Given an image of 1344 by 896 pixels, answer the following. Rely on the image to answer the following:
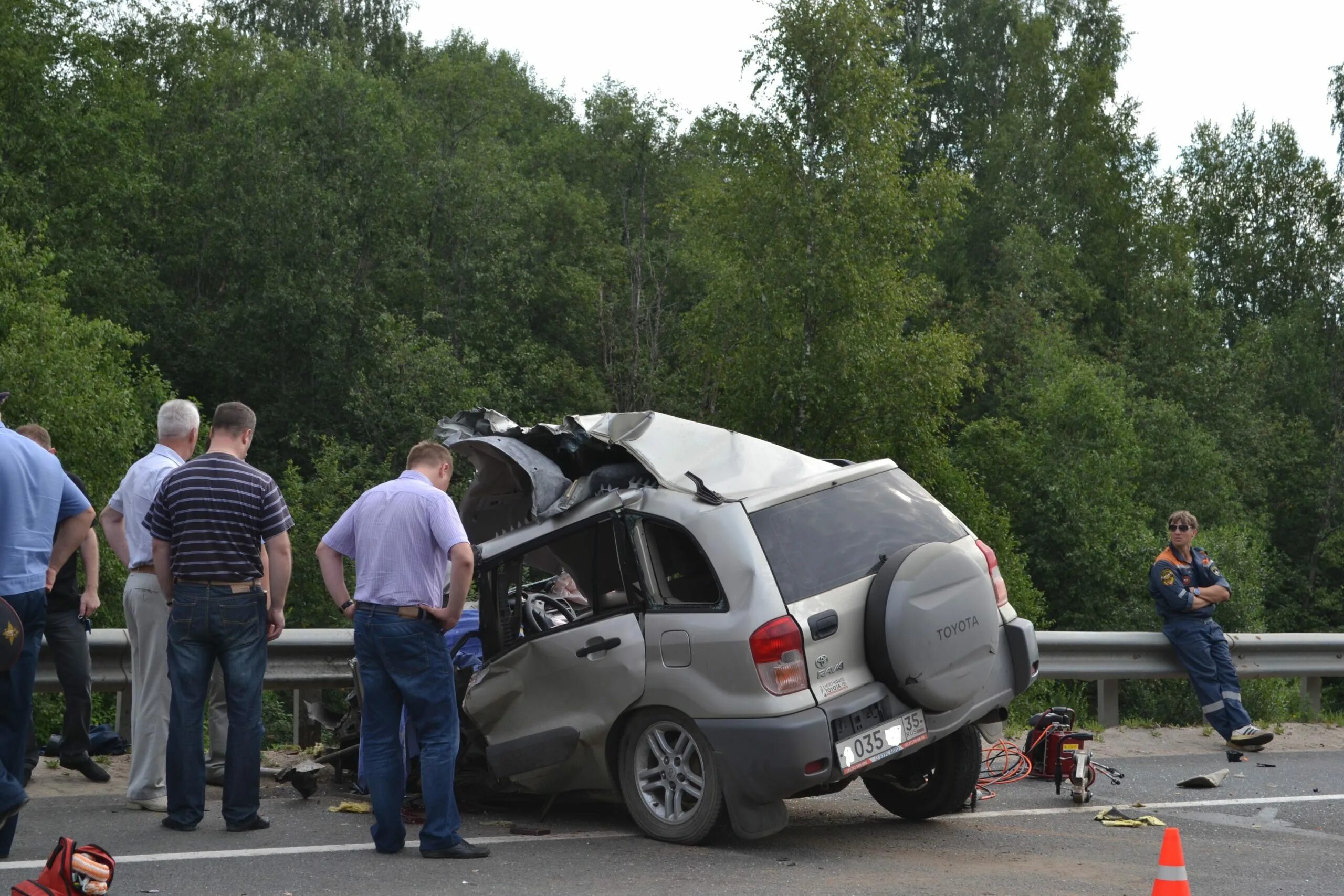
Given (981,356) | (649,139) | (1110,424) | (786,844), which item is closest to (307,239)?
(649,139)

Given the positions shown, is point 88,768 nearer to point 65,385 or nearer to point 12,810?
point 12,810

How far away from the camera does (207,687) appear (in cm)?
684

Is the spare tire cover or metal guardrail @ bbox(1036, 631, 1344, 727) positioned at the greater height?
the spare tire cover

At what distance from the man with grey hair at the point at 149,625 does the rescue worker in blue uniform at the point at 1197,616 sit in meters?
6.77

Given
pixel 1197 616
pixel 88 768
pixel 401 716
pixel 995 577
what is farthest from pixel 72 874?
pixel 1197 616

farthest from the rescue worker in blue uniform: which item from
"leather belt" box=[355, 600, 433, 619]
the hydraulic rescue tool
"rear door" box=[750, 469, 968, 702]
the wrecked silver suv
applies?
"leather belt" box=[355, 600, 433, 619]

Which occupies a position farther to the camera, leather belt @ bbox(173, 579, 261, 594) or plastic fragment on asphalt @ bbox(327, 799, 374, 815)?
plastic fragment on asphalt @ bbox(327, 799, 374, 815)

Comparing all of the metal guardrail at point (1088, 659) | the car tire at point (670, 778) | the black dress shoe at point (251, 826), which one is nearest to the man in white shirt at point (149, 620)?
the black dress shoe at point (251, 826)

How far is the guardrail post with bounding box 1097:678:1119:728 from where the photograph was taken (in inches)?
452

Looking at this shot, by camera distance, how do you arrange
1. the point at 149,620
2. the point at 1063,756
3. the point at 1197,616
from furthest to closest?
the point at 1197,616, the point at 1063,756, the point at 149,620

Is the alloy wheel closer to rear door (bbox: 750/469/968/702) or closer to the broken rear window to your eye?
rear door (bbox: 750/469/968/702)

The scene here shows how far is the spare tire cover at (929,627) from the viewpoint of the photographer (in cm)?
639

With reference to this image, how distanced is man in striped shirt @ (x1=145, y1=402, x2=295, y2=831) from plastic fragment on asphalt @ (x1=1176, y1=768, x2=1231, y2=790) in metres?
5.24

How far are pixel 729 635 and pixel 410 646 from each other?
1.34m
